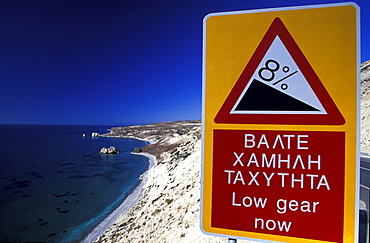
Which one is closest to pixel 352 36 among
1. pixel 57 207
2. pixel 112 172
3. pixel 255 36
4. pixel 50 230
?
pixel 255 36

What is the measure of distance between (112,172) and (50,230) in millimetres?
22687

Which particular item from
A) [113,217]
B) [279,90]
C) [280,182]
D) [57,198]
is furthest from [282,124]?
[57,198]

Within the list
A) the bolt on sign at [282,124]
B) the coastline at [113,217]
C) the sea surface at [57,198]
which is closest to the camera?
the bolt on sign at [282,124]

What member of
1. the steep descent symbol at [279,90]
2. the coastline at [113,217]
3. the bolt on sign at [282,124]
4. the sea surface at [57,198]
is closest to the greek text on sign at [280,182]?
the bolt on sign at [282,124]

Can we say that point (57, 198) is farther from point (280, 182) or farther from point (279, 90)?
point (279, 90)

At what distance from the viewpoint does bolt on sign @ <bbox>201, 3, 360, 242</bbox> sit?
132 cm

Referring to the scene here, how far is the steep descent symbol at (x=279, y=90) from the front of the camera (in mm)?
1349

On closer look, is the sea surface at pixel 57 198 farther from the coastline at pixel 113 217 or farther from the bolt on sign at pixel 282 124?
the bolt on sign at pixel 282 124

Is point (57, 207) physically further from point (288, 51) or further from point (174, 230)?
point (288, 51)

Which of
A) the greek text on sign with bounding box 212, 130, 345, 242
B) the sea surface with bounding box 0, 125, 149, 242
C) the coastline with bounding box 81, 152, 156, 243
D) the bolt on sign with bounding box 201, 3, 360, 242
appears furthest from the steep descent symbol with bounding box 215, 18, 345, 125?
the sea surface with bounding box 0, 125, 149, 242

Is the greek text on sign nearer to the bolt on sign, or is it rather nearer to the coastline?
the bolt on sign

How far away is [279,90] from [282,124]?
0.24 m

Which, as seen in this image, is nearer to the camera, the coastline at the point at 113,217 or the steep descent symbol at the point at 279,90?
the steep descent symbol at the point at 279,90

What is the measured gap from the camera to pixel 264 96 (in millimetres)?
1419
